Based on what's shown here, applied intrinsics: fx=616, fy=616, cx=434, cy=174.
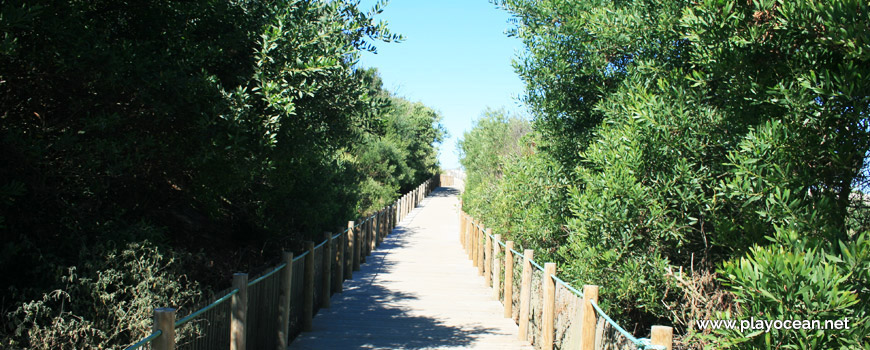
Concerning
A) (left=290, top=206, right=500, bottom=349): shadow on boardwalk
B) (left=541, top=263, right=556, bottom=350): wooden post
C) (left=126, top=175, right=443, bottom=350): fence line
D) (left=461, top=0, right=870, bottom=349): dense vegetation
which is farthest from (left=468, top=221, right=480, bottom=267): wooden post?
(left=541, top=263, right=556, bottom=350): wooden post

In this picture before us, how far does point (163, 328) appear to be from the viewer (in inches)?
135

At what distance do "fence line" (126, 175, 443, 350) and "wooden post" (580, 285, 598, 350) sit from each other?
2768mm

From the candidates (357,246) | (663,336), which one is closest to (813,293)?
(663,336)

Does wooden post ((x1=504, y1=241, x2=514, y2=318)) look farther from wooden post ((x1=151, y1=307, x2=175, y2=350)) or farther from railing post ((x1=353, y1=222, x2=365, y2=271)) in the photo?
wooden post ((x1=151, y1=307, x2=175, y2=350))

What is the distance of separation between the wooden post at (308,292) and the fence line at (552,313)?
9.16ft

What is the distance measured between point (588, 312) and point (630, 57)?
11.7 feet

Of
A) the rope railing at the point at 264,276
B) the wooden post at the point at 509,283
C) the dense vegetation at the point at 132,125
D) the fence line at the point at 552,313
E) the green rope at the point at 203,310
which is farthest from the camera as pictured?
the wooden post at the point at 509,283

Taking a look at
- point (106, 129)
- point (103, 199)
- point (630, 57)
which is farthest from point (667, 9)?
point (103, 199)

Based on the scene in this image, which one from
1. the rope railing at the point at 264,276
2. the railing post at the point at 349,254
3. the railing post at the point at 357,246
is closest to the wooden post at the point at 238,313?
the rope railing at the point at 264,276

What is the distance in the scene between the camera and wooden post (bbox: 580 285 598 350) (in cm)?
499

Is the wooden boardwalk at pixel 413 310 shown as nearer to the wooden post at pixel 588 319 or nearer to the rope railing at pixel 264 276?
the rope railing at pixel 264 276

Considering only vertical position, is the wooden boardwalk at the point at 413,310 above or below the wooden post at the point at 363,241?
below

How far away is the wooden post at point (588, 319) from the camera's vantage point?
16.4ft

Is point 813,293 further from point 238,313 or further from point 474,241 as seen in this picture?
point 474,241
